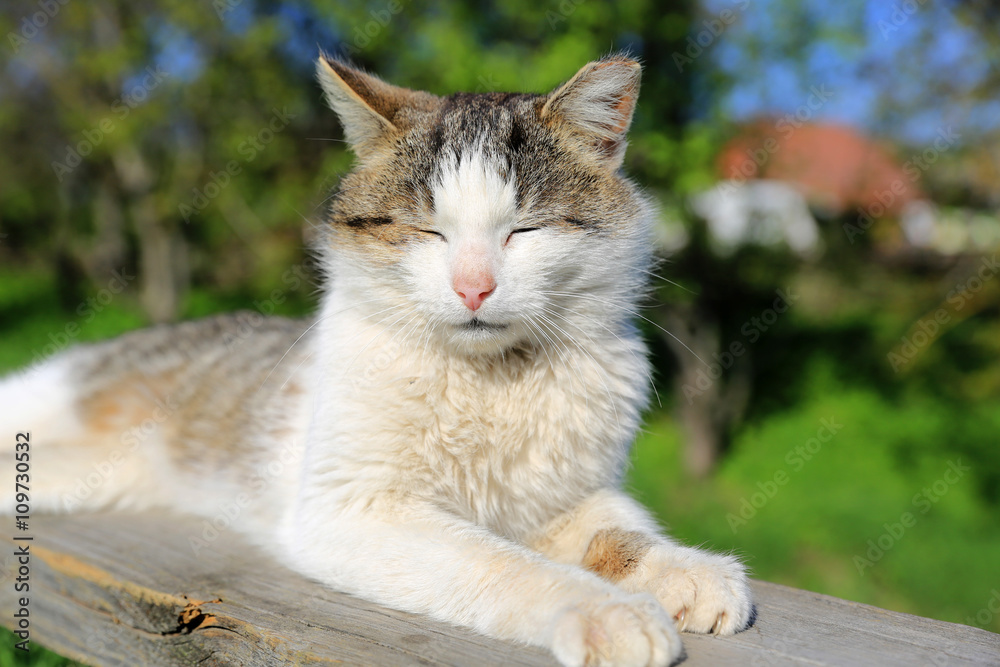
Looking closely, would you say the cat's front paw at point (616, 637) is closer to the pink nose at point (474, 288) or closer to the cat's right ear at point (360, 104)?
the pink nose at point (474, 288)

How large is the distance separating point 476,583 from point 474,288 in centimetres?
79

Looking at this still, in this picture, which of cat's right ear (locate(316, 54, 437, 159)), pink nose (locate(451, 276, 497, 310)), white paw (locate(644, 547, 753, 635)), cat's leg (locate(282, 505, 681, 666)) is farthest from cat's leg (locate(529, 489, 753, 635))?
cat's right ear (locate(316, 54, 437, 159))

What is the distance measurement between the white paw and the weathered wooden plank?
0.04 meters

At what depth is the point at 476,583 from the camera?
1.95m

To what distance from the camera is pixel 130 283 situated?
12.7 m

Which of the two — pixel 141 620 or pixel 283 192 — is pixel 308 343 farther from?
pixel 283 192

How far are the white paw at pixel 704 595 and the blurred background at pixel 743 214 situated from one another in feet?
9.56

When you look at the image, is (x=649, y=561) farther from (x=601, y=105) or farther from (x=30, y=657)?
(x=30, y=657)

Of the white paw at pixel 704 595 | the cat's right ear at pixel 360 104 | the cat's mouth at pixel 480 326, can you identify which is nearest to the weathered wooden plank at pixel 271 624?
the white paw at pixel 704 595

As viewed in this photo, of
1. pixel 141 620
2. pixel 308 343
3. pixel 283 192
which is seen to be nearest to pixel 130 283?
pixel 283 192

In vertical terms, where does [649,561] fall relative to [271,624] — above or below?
above

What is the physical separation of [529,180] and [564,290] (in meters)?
0.36

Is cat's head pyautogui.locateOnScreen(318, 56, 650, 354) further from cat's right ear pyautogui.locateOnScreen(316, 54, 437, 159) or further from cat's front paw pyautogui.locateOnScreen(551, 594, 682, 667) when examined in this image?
cat's front paw pyautogui.locateOnScreen(551, 594, 682, 667)

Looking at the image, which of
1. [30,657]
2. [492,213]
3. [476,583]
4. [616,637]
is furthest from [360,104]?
[30,657]
